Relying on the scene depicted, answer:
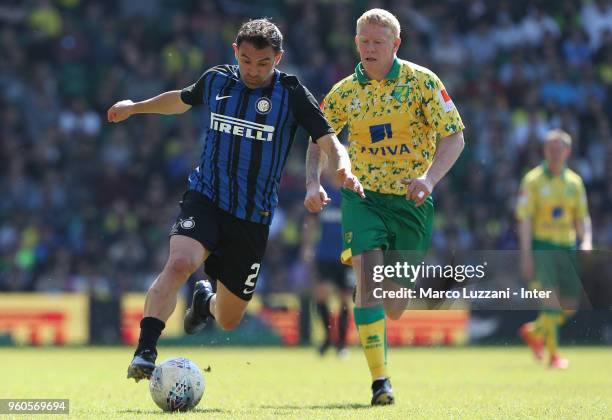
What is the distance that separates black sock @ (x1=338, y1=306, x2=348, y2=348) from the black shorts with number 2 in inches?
271

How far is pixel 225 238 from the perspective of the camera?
8.30 meters

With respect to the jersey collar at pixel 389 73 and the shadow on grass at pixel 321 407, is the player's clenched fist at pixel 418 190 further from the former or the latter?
the shadow on grass at pixel 321 407

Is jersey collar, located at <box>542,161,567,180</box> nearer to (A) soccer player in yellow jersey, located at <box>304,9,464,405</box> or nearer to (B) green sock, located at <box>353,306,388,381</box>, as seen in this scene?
(A) soccer player in yellow jersey, located at <box>304,9,464,405</box>

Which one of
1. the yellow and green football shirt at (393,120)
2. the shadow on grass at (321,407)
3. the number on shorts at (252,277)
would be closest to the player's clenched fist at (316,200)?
the number on shorts at (252,277)

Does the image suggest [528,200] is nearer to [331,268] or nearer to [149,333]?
[331,268]

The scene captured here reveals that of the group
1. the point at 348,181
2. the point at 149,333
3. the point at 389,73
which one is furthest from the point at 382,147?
the point at 149,333

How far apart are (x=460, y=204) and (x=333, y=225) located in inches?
230

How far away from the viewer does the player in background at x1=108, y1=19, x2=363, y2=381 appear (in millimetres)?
7852

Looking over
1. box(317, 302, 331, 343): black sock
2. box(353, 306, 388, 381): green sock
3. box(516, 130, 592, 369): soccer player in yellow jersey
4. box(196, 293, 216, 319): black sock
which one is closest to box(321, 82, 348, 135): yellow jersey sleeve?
box(353, 306, 388, 381): green sock

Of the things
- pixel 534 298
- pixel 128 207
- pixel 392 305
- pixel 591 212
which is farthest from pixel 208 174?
pixel 591 212

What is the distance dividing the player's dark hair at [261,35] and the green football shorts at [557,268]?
199 inches

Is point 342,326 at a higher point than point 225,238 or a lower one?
lower

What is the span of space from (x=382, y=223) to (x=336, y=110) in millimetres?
886

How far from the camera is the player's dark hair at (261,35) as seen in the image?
25.7 ft
